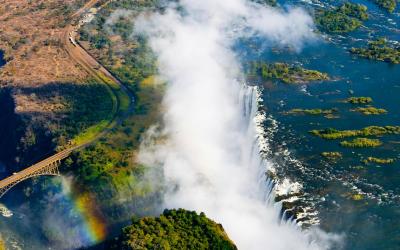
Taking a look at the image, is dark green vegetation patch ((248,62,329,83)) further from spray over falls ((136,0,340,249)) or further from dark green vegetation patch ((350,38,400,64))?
dark green vegetation patch ((350,38,400,64))

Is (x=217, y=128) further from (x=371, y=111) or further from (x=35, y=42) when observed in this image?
(x=35, y=42)

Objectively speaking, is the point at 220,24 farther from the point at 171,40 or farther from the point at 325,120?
the point at 325,120

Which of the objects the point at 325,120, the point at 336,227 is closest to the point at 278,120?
the point at 325,120

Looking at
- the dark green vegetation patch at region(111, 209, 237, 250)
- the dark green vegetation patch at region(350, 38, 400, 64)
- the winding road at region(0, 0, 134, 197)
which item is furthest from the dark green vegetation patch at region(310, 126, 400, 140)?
the winding road at region(0, 0, 134, 197)

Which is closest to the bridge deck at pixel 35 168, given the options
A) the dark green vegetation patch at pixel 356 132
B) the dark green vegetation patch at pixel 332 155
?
the dark green vegetation patch at pixel 356 132

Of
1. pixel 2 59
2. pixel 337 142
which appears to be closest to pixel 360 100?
pixel 337 142

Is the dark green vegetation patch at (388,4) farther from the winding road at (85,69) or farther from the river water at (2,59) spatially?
the river water at (2,59)
